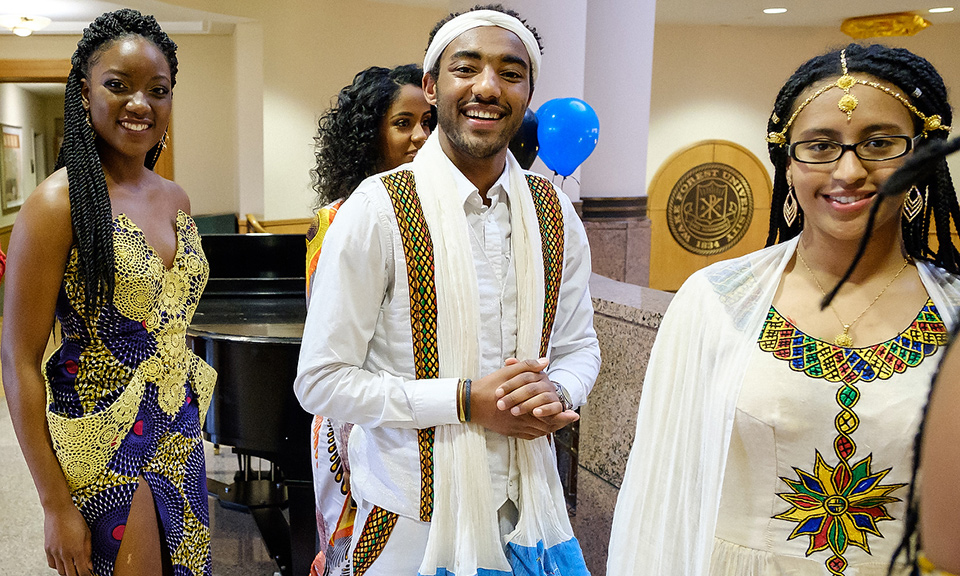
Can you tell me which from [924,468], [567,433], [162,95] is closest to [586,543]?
[567,433]

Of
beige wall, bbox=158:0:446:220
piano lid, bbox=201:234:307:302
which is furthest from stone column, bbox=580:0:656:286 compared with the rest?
beige wall, bbox=158:0:446:220

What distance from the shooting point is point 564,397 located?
1719 mm

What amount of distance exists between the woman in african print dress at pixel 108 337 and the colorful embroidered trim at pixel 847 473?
129 cm

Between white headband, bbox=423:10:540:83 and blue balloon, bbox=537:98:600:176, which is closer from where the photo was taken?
white headband, bbox=423:10:540:83

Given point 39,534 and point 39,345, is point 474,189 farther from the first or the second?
point 39,534

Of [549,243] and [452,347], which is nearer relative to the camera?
[452,347]

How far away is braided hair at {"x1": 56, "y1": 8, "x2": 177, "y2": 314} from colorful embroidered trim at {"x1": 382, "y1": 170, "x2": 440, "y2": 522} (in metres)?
0.62

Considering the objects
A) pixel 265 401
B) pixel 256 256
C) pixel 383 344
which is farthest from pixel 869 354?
pixel 256 256

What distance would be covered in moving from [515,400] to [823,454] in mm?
540

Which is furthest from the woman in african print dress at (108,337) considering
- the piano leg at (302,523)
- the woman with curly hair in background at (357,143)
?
the piano leg at (302,523)

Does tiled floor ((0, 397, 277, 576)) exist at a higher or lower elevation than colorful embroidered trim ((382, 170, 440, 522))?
lower

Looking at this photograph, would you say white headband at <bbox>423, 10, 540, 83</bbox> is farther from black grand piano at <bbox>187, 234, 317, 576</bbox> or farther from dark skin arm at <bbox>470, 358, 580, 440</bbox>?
black grand piano at <bbox>187, 234, 317, 576</bbox>

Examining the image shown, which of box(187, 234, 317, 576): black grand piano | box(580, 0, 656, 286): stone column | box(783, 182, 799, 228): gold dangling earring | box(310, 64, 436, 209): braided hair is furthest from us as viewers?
box(580, 0, 656, 286): stone column

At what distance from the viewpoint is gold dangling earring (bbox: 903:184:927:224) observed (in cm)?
141
